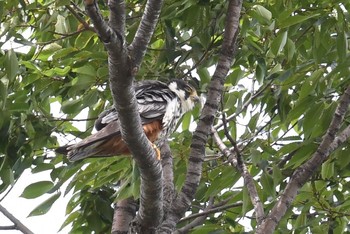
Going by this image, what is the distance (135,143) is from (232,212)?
4.51ft

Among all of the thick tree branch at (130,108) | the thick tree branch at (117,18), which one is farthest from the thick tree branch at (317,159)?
the thick tree branch at (117,18)

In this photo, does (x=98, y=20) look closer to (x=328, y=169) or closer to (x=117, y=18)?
(x=117, y=18)

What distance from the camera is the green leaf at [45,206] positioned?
436 centimetres

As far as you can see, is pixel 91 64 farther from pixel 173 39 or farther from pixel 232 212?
pixel 232 212

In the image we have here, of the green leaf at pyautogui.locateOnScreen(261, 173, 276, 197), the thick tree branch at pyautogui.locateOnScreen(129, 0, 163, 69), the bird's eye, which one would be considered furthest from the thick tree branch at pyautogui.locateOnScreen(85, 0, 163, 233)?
the bird's eye

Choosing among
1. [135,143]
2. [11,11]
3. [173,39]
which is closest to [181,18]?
[173,39]

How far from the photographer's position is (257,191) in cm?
403

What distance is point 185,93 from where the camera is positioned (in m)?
4.64

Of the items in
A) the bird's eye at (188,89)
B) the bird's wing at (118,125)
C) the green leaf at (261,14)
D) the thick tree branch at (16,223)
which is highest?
the bird's eye at (188,89)

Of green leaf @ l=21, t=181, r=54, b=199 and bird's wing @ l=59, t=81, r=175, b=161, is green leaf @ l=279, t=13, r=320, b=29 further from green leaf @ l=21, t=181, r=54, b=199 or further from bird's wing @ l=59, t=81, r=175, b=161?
green leaf @ l=21, t=181, r=54, b=199

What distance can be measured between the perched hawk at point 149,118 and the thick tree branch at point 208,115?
1.33ft

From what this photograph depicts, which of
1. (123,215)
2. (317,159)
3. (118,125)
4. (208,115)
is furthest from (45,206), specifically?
(317,159)

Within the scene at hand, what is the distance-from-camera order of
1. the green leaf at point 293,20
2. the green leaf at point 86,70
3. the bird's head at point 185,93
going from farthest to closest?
1. the bird's head at point 185,93
2. the green leaf at point 86,70
3. the green leaf at point 293,20

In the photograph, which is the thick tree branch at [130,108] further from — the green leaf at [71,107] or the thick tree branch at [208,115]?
the green leaf at [71,107]
